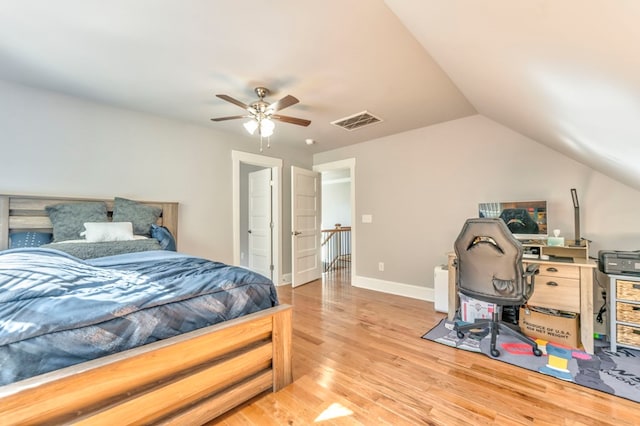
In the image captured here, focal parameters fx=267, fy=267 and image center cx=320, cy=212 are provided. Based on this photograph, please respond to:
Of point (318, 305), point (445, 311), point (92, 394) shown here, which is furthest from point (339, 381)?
point (445, 311)

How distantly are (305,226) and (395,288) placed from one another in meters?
1.83

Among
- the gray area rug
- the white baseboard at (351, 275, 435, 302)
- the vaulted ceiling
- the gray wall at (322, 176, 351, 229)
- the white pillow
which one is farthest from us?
the gray wall at (322, 176, 351, 229)

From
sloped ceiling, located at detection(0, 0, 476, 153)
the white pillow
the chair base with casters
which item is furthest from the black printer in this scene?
the white pillow

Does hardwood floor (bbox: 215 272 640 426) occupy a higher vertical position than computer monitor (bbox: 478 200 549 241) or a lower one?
lower

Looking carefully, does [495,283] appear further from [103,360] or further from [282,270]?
[282,270]

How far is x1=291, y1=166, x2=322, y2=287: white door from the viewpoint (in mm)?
4512

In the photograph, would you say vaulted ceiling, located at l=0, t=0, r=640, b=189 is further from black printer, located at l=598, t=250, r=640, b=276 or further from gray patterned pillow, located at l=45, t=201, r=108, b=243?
gray patterned pillow, located at l=45, t=201, r=108, b=243

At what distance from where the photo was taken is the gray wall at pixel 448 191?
2729 millimetres

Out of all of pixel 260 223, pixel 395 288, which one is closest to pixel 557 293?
pixel 395 288

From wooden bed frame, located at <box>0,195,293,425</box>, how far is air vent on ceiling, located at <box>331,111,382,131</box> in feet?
8.10

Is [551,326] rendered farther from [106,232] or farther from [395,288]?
[106,232]

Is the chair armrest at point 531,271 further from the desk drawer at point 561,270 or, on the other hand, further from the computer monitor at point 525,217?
the computer monitor at point 525,217

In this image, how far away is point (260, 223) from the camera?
4.80 meters

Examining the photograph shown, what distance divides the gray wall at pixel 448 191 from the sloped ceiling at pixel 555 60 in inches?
19.4
